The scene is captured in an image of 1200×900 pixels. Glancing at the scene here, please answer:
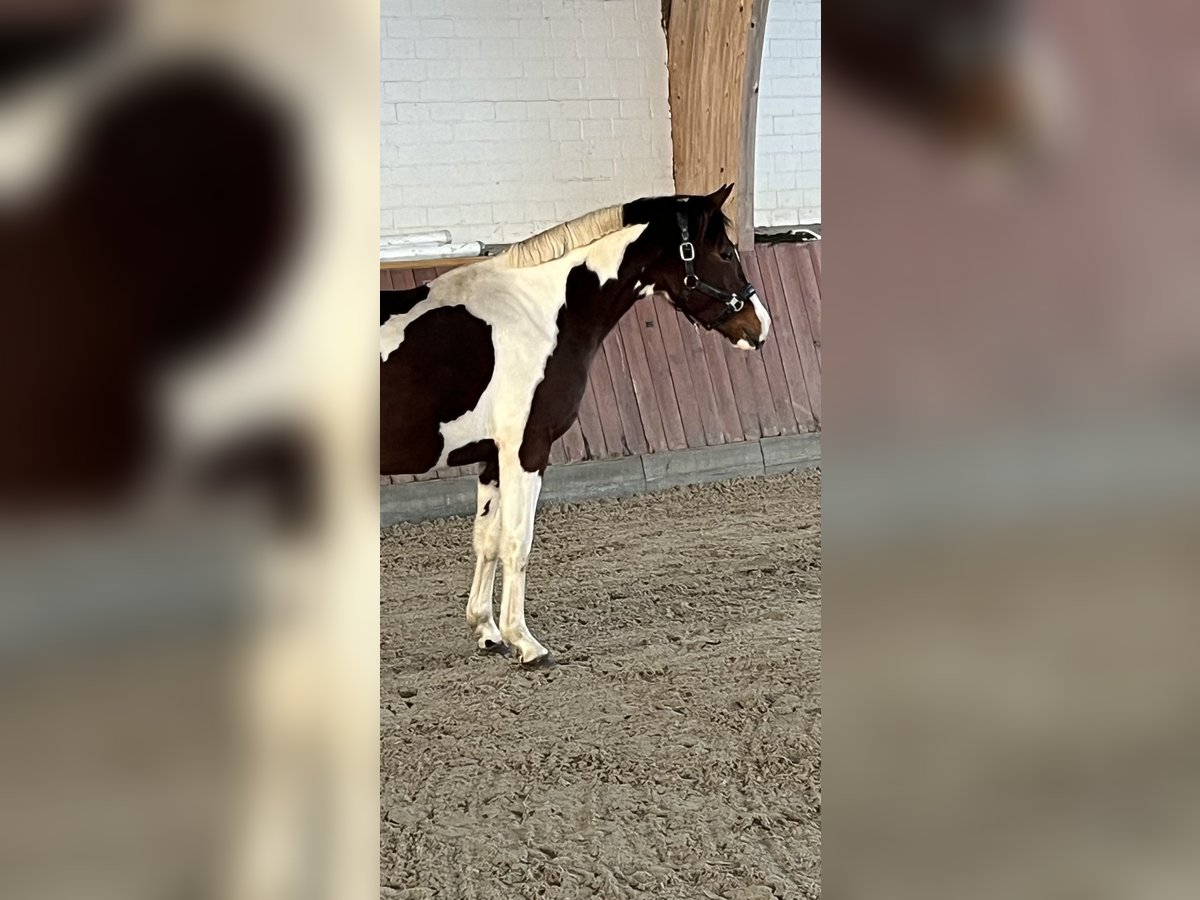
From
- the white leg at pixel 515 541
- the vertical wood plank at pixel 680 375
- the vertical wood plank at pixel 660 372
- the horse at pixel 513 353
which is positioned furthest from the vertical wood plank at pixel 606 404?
the white leg at pixel 515 541

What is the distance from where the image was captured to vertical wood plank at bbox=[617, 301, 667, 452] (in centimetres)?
612

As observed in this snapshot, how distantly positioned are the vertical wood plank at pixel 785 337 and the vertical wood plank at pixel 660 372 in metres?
0.67

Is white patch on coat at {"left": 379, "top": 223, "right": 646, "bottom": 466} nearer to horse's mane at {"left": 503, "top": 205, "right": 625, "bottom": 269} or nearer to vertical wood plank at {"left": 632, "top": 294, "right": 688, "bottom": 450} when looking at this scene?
horse's mane at {"left": 503, "top": 205, "right": 625, "bottom": 269}

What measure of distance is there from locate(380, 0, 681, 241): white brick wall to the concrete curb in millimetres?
1390

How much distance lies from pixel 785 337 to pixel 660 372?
2.66ft

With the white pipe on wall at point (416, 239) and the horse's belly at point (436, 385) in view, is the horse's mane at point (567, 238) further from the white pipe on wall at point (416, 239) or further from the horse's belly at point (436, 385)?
the white pipe on wall at point (416, 239)

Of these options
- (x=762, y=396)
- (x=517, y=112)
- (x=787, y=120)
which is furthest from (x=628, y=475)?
(x=787, y=120)

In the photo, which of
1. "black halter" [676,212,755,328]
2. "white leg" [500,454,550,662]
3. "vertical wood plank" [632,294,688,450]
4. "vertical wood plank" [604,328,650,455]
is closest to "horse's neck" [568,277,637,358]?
"black halter" [676,212,755,328]

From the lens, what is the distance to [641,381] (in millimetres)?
6148

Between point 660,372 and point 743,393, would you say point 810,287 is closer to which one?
point 743,393
